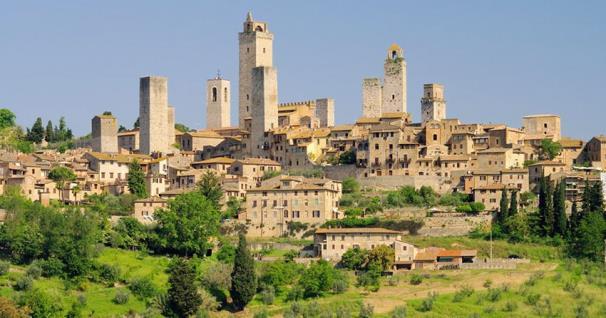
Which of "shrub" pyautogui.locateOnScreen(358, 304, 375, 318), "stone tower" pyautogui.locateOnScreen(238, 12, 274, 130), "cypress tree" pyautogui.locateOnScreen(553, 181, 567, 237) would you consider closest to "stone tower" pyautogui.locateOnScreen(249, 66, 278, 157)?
"stone tower" pyautogui.locateOnScreen(238, 12, 274, 130)

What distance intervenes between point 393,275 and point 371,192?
1264 cm

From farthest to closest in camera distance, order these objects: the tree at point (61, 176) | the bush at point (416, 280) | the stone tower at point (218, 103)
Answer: the stone tower at point (218, 103) → the tree at point (61, 176) → the bush at point (416, 280)

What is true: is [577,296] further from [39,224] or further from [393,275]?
[39,224]

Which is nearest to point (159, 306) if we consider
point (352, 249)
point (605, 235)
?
point (352, 249)

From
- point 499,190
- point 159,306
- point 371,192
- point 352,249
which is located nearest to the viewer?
point 159,306

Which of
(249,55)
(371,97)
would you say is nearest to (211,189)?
(371,97)

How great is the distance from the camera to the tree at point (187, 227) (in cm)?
7638

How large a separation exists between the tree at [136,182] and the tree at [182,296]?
1657cm

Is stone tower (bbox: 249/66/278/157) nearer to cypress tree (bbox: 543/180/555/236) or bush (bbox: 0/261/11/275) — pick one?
cypress tree (bbox: 543/180/555/236)

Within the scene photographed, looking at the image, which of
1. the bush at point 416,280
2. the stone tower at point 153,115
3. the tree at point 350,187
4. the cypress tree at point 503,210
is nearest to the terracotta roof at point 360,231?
the bush at point 416,280

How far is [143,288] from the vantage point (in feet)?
232

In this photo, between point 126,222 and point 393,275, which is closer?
point 393,275

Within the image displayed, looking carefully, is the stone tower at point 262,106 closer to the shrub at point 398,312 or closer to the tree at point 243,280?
the tree at point 243,280

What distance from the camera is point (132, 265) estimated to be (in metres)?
74.1
